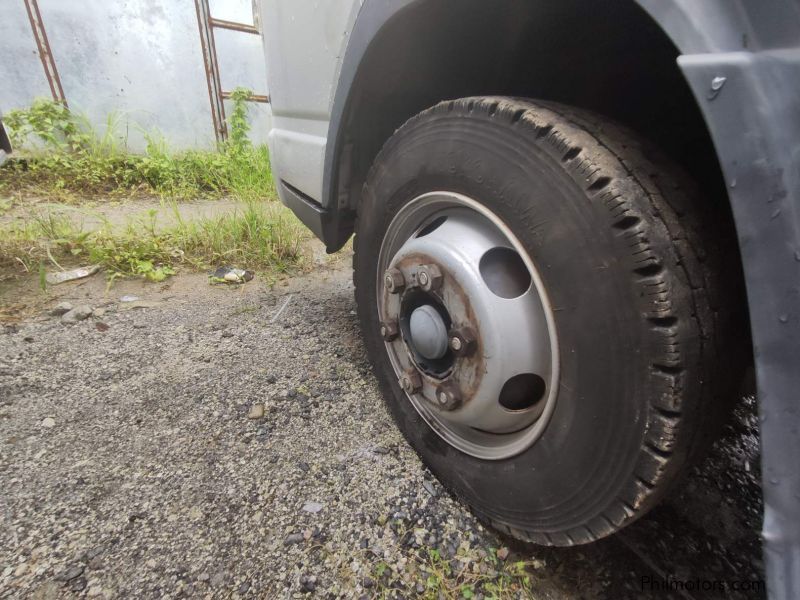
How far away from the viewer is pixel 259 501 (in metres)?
0.99

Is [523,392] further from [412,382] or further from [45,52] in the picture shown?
[45,52]

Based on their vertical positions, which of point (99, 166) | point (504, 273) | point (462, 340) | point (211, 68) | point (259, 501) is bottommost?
point (99, 166)

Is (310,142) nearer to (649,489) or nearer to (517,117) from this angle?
(517,117)

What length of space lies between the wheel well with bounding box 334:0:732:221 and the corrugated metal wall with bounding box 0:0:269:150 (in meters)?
4.25

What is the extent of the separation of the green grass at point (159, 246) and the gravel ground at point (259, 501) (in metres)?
0.86

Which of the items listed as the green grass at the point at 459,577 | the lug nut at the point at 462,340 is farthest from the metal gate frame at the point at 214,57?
the green grass at the point at 459,577

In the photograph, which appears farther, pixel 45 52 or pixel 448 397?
pixel 45 52

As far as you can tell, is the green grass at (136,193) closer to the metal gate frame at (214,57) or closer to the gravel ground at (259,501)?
the metal gate frame at (214,57)

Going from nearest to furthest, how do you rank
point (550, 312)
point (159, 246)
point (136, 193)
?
point (550, 312)
point (159, 246)
point (136, 193)

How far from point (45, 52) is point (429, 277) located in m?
5.71

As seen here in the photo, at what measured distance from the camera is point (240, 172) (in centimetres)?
395

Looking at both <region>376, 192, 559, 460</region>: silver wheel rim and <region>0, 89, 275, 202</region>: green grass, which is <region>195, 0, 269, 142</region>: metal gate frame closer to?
<region>0, 89, 275, 202</region>: green grass

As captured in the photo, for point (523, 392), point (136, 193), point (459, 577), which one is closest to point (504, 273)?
point (523, 392)

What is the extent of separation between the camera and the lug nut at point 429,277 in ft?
2.96
